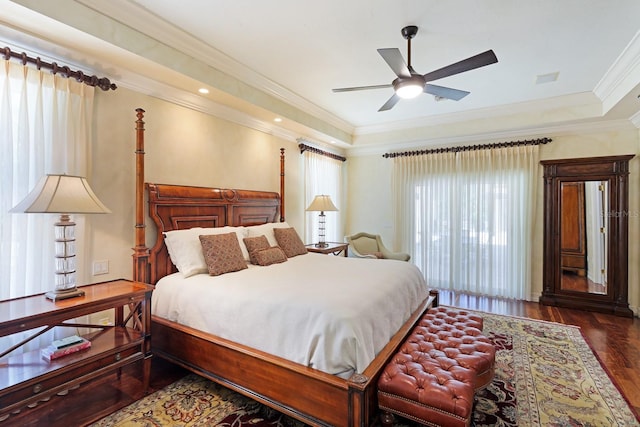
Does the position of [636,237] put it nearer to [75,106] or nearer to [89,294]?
[89,294]

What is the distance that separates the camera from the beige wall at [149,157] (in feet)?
8.55

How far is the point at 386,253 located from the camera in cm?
493

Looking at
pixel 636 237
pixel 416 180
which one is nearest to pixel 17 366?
pixel 416 180

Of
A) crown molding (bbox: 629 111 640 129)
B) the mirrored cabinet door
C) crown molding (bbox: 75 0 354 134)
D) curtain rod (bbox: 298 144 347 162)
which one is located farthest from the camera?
curtain rod (bbox: 298 144 347 162)

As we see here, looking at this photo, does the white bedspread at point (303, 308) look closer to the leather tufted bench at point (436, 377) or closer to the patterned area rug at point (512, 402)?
the leather tufted bench at point (436, 377)

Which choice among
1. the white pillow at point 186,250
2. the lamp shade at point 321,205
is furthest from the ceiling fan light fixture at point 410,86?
the lamp shade at point 321,205

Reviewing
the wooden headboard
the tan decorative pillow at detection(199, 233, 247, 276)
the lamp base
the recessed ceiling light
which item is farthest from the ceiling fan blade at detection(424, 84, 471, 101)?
the lamp base

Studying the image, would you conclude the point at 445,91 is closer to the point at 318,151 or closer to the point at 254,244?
the point at 254,244

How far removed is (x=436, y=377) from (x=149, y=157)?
301 centimetres

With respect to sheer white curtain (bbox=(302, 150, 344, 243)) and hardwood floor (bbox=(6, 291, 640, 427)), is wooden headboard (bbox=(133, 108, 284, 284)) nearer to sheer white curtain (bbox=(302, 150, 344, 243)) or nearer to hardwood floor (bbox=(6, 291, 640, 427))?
hardwood floor (bbox=(6, 291, 640, 427))

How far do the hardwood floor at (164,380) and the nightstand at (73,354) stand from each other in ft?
0.60

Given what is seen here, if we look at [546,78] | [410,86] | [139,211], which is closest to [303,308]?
[139,211]

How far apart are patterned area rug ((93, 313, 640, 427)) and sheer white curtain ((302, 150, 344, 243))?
307 centimetres

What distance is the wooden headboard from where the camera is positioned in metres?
2.73
